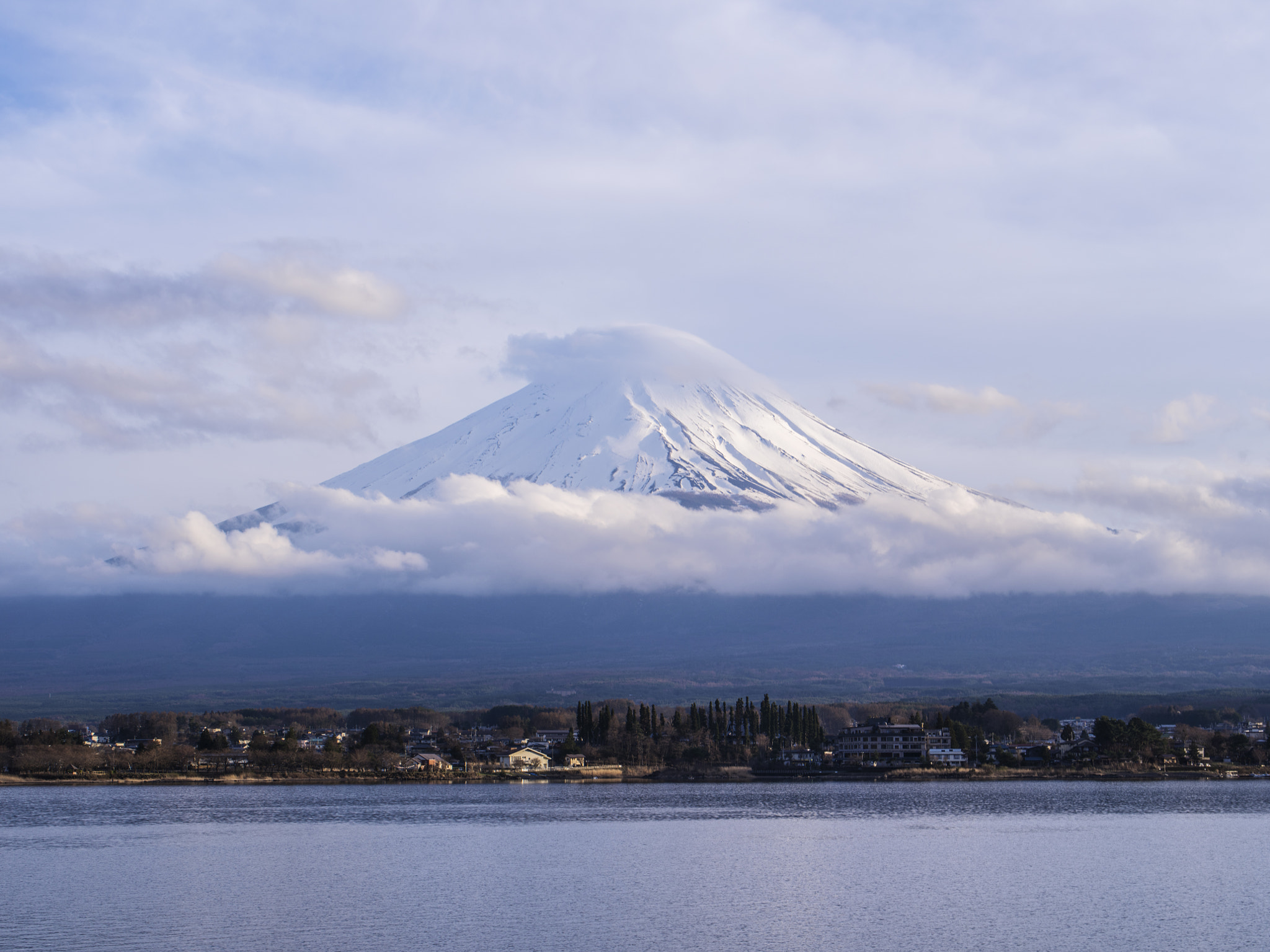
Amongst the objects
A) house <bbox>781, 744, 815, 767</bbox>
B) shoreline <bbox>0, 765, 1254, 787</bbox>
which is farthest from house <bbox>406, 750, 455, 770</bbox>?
house <bbox>781, 744, 815, 767</bbox>

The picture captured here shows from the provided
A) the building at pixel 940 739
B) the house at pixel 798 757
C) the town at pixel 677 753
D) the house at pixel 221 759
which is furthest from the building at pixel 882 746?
the house at pixel 221 759

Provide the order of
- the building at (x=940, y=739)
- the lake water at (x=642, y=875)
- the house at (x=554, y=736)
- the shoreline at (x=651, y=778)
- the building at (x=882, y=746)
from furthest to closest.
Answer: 1. the house at (x=554, y=736)
2. the building at (x=940, y=739)
3. the building at (x=882, y=746)
4. the shoreline at (x=651, y=778)
5. the lake water at (x=642, y=875)

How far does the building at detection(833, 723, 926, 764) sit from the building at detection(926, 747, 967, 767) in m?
0.52

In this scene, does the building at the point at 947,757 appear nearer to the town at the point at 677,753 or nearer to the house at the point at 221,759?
the town at the point at 677,753

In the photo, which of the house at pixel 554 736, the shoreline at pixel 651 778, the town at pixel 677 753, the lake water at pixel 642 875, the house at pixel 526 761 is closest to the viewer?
→ the lake water at pixel 642 875

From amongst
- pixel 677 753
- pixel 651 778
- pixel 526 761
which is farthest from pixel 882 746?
pixel 526 761

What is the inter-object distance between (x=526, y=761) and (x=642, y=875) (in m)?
47.8

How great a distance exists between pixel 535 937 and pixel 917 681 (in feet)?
509

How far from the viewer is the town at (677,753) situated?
268 ft

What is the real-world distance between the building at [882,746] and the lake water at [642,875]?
Answer: 20.6m

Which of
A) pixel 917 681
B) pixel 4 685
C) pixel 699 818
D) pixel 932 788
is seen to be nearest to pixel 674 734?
pixel 932 788

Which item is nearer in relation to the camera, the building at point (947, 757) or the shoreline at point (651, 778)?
the shoreline at point (651, 778)

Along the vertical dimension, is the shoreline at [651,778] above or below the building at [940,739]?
below

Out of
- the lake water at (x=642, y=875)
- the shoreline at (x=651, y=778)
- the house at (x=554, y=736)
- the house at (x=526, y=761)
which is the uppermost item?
the house at (x=554, y=736)
